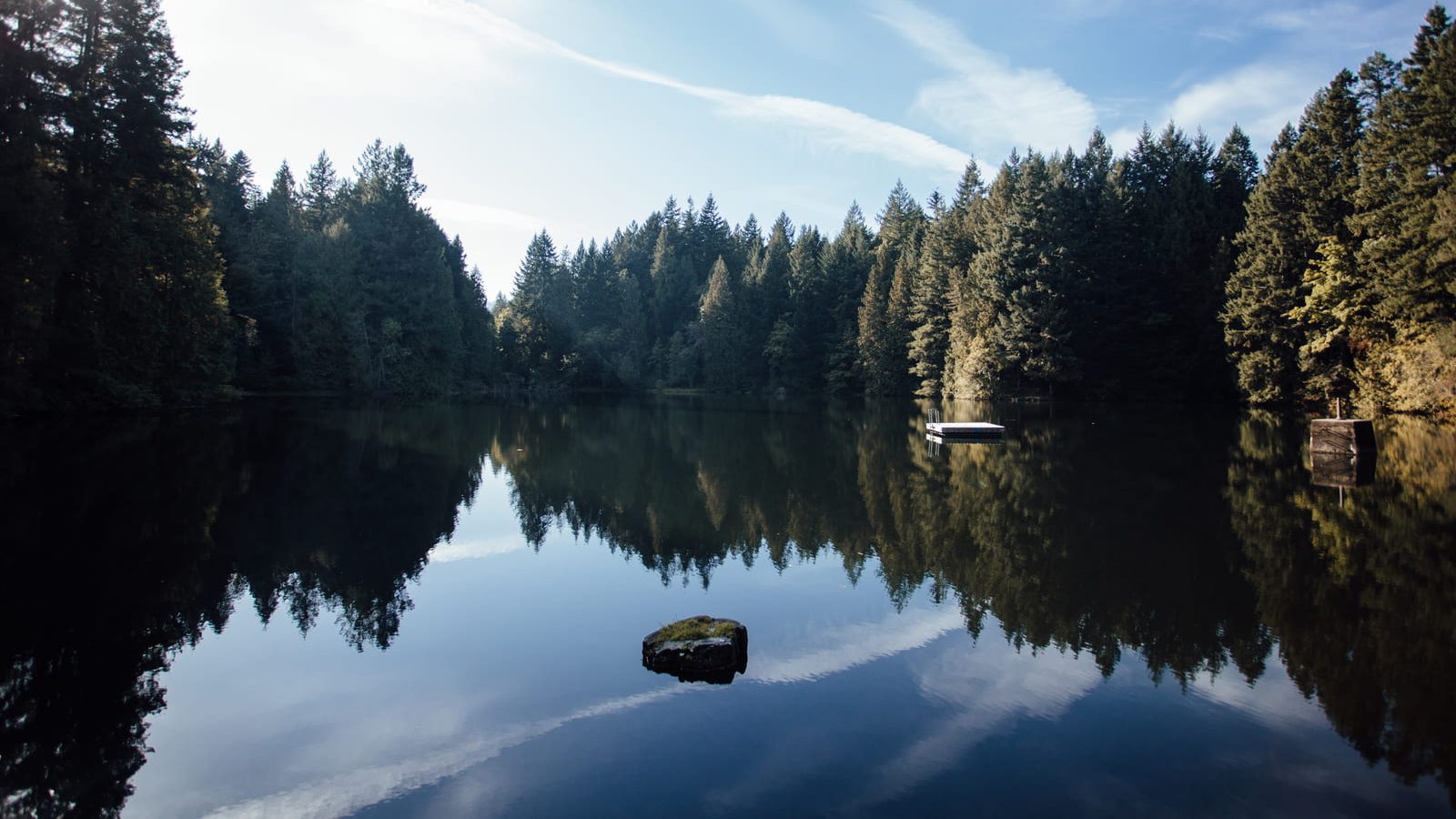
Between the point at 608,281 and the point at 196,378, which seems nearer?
the point at 196,378

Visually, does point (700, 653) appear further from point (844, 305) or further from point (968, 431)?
point (844, 305)

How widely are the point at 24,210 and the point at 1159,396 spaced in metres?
59.2

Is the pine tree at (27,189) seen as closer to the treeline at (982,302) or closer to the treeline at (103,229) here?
the treeline at (103,229)

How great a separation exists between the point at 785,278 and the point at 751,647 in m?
86.3

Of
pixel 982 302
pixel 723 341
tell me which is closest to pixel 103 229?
pixel 982 302

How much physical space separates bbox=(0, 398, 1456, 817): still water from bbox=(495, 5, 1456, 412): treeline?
22900 mm

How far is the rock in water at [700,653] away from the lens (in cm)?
730

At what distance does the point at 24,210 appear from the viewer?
23.9 m

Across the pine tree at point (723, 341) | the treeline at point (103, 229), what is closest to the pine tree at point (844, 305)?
the pine tree at point (723, 341)

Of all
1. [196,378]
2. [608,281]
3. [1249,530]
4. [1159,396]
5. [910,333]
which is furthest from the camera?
[608,281]

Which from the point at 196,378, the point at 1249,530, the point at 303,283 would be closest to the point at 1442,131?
the point at 1249,530

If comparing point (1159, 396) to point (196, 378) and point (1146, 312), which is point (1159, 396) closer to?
point (1146, 312)

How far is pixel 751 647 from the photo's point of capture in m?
8.12

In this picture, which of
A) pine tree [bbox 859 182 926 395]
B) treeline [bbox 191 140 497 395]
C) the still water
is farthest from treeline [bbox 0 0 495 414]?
pine tree [bbox 859 182 926 395]
